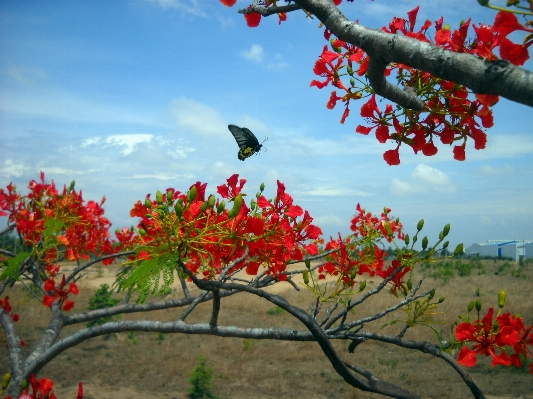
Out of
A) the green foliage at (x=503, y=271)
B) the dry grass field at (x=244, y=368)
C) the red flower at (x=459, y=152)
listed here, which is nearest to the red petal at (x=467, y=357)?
the red flower at (x=459, y=152)

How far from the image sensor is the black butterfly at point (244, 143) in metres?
2.06

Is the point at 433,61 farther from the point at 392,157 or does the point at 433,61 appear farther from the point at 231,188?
the point at 231,188

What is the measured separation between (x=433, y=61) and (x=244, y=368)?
535 centimetres

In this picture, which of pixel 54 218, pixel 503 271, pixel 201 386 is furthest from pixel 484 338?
pixel 503 271

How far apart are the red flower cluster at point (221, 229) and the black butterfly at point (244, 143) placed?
405 mm

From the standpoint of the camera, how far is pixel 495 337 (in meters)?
1.36

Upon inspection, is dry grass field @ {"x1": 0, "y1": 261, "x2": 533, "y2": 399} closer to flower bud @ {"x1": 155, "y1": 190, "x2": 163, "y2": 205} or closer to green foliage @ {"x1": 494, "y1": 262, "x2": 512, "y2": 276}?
flower bud @ {"x1": 155, "y1": 190, "x2": 163, "y2": 205}

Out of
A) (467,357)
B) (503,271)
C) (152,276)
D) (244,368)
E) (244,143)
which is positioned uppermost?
(244,143)

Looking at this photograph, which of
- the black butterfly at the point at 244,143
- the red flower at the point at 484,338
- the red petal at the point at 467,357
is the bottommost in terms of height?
the red petal at the point at 467,357

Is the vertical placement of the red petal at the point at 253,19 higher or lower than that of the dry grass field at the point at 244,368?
higher

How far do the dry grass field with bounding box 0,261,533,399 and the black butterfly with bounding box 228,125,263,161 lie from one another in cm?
342

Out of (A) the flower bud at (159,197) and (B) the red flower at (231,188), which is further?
(B) the red flower at (231,188)

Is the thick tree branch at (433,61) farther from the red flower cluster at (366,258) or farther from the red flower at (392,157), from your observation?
the red flower cluster at (366,258)

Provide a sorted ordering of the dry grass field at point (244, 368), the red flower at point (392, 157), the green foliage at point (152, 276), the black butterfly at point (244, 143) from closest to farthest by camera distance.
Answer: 1. the green foliage at point (152, 276)
2. the red flower at point (392, 157)
3. the black butterfly at point (244, 143)
4. the dry grass field at point (244, 368)
